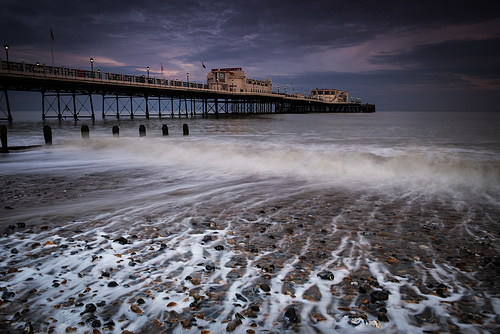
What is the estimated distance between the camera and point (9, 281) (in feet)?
9.69

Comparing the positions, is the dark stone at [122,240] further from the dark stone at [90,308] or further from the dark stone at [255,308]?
the dark stone at [255,308]

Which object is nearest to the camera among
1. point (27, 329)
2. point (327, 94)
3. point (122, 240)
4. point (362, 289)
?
point (27, 329)

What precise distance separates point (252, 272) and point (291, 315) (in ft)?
2.42

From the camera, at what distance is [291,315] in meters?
2.48

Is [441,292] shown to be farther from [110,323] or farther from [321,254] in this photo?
[110,323]

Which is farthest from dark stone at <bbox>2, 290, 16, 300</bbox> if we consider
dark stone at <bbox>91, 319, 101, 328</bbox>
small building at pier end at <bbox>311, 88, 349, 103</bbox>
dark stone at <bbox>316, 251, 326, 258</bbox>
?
small building at pier end at <bbox>311, 88, 349, 103</bbox>

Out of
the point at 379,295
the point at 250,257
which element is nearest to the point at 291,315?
the point at 379,295

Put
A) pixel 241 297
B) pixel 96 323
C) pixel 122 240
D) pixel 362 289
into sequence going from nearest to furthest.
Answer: pixel 96 323 → pixel 241 297 → pixel 362 289 → pixel 122 240

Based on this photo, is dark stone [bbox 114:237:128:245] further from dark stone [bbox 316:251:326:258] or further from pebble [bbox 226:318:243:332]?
dark stone [bbox 316:251:326:258]

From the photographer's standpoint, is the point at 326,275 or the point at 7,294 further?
the point at 326,275

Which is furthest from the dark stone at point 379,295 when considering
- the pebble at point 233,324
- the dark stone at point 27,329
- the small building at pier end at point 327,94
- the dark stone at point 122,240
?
the small building at pier end at point 327,94

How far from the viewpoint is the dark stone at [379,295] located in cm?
268

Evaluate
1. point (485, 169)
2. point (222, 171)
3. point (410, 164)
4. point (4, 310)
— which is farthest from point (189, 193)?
point (485, 169)

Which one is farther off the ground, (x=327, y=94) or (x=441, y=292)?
(x=327, y=94)
